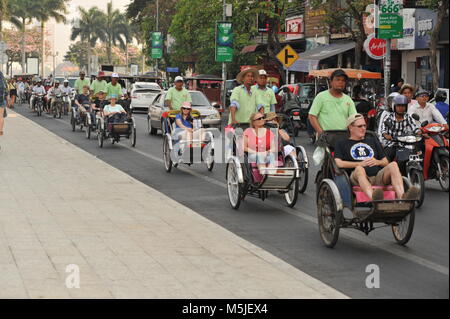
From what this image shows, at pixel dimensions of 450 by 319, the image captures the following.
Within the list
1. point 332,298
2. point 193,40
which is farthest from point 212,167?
point 193,40

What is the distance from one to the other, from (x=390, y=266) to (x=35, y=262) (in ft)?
10.5

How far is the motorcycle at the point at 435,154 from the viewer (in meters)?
14.1

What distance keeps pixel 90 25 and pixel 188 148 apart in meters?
130

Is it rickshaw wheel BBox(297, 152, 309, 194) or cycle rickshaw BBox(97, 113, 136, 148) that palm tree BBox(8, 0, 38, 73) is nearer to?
cycle rickshaw BBox(97, 113, 136, 148)

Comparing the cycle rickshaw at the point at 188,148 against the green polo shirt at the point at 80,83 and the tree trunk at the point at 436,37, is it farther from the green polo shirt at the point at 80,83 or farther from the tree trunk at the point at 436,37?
the tree trunk at the point at 436,37

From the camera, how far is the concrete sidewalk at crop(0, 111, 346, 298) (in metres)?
6.96

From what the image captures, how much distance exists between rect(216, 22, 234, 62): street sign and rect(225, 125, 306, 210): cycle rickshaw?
35.6 metres

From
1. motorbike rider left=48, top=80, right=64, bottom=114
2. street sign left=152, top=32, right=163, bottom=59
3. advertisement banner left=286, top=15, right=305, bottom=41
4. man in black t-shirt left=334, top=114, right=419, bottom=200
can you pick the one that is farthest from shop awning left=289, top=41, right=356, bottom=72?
man in black t-shirt left=334, top=114, right=419, bottom=200

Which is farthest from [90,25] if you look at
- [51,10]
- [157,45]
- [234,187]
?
[234,187]

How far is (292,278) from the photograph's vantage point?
7.54 m

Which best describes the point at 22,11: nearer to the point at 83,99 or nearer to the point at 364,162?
the point at 83,99

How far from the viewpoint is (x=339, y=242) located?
9.79 m

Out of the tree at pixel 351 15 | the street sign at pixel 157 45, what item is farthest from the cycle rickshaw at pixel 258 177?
the street sign at pixel 157 45

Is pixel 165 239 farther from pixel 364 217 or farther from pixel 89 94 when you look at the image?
pixel 89 94
